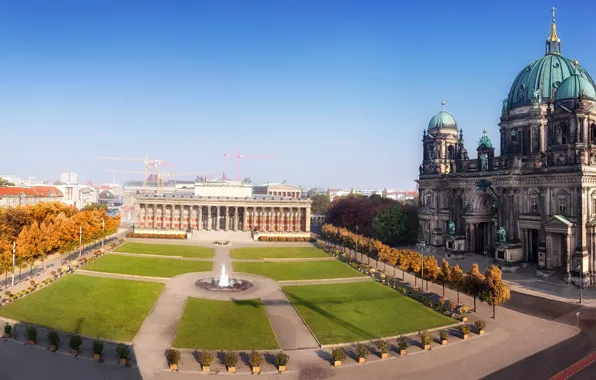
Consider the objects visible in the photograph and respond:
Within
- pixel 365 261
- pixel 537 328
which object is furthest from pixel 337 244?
pixel 537 328

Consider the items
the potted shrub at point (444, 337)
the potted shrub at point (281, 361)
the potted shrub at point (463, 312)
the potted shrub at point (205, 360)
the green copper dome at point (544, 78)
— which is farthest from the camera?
the green copper dome at point (544, 78)

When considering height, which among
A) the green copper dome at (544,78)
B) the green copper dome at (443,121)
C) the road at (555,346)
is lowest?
the road at (555,346)

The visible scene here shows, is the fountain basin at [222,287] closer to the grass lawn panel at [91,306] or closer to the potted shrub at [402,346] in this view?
the grass lawn panel at [91,306]

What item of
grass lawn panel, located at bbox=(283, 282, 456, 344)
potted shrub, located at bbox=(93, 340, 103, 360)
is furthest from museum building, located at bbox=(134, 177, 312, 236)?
potted shrub, located at bbox=(93, 340, 103, 360)

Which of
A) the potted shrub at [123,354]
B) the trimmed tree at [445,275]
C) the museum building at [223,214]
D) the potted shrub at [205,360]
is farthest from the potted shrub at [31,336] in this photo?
the museum building at [223,214]

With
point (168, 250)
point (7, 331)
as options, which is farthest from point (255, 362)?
point (168, 250)

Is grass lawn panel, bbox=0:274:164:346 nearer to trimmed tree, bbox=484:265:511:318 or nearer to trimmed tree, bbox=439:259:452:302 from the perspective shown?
trimmed tree, bbox=439:259:452:302

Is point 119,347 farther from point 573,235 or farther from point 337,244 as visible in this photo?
point 337,244
